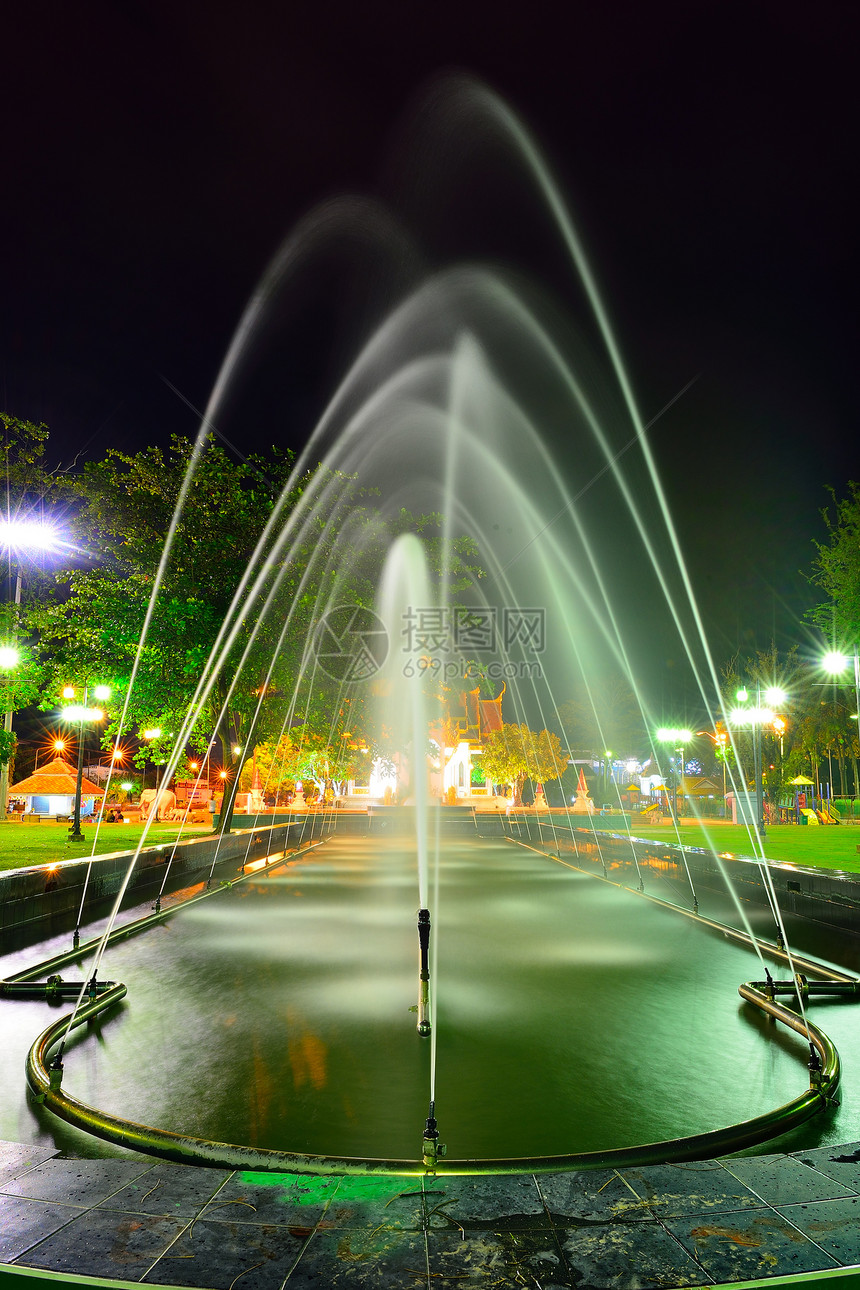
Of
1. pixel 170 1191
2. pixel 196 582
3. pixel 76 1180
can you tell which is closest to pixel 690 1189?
pixel 170 1191

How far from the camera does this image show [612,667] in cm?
7481

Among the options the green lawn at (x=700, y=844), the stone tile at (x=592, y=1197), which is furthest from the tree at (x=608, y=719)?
the stone tile at (x=592, y=1197)

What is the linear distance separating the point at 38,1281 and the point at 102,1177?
913 millimetres

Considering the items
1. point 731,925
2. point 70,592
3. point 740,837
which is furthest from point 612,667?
point 731,925

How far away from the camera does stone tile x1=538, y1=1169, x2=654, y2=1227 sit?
148 inches

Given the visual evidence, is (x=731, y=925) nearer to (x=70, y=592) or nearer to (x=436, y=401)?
(x=436, y=401)

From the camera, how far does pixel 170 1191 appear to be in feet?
13.1

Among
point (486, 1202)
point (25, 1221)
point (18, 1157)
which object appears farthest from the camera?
point (18, 1157)

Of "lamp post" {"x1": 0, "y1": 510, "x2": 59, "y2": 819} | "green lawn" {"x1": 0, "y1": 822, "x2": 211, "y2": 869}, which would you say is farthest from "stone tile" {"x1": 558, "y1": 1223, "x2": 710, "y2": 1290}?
"lamp post" {"x1": 0, "y1": 510, "x2": 59, "y2": 819}

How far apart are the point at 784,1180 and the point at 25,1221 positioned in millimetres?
3665

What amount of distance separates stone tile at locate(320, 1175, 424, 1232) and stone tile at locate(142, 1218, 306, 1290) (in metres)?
0.26

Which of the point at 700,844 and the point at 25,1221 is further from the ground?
the point at 25,1221

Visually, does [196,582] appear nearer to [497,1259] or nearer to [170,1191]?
[170,1191]

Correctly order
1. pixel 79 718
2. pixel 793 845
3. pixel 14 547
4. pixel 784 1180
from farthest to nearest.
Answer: pixel 79 718 < pixel 793 845 < pixel 14 547 < pixel 784 1180
